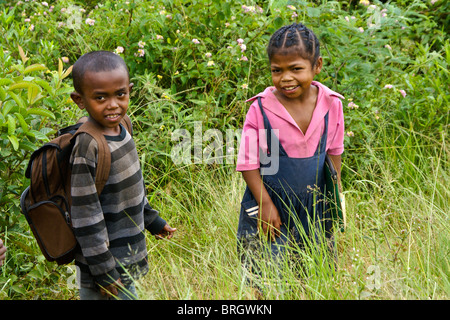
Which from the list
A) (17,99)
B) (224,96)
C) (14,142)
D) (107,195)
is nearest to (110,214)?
(107,195)

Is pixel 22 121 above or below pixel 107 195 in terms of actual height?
above

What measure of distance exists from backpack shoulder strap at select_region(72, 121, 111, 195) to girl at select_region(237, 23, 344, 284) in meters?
0.74

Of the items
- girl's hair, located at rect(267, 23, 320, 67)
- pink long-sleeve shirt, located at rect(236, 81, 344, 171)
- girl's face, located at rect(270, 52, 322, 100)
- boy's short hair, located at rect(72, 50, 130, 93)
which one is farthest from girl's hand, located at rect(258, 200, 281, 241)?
boy's short hair, located at rect(72, 50, 130, 93)

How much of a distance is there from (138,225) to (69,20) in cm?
292

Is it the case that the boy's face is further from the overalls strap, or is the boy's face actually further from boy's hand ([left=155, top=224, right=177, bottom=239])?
the overalls strap

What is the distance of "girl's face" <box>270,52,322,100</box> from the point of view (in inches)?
97.0

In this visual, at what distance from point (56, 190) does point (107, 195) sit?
195 mm

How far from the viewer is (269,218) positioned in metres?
2.57

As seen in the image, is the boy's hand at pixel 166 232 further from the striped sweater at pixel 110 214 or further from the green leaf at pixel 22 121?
the green leaf at pixel 22 121

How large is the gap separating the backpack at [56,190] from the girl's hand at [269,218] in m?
0.85

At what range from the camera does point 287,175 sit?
2580 millimetres

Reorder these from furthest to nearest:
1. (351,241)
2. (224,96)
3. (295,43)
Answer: (224,96), (351,241), (295,43)

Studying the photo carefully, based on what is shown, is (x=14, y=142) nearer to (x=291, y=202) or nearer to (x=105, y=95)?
(x=105, y=95)

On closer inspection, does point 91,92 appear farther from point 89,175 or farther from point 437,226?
point 437,226
